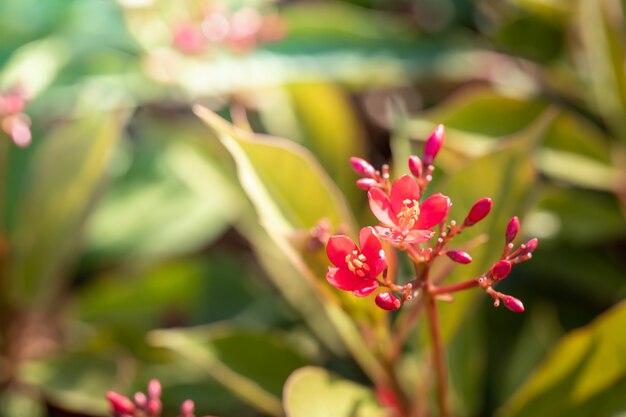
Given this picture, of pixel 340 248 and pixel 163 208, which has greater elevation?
pixel 340 248

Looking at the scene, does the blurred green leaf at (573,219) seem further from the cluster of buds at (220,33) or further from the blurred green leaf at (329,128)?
the cluster of buds at (220,33)

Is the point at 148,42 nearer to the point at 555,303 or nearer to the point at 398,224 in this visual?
the point at 555,303

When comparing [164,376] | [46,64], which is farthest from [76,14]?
[164,376]

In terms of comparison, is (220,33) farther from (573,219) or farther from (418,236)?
(418,236)

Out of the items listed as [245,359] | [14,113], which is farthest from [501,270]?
[14,113]

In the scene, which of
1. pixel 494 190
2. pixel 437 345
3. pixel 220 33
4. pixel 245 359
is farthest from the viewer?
pixel 220 33

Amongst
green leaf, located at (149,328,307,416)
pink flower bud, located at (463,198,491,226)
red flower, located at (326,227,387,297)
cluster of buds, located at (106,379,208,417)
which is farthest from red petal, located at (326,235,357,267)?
green leaf, located at (149,328,307,416)
